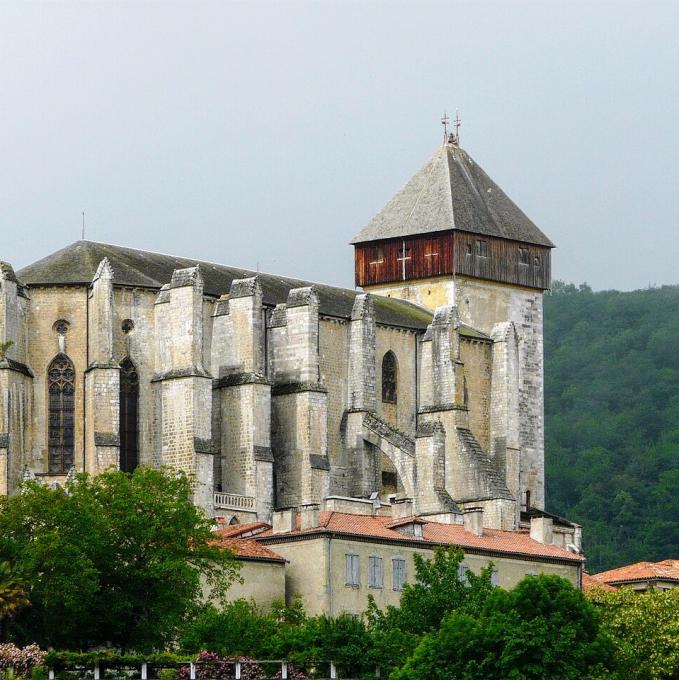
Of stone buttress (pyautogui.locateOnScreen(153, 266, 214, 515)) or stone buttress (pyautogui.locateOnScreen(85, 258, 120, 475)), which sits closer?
stone buttress (pyautogui.locateOnScreen(153, 266, 214, 515))

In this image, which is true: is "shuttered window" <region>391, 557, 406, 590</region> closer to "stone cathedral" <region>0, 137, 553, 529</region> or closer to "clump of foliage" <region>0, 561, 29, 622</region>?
"stone cathedral" <region>0, 137, 553, 529</region>

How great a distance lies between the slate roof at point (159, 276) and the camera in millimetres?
95188

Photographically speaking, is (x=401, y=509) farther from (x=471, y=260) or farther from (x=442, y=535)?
(x=471, y=260)

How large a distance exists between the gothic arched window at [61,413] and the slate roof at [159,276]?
3.08m

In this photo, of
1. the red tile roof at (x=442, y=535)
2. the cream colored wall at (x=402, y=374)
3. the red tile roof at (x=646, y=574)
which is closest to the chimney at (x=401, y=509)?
the red tile roof at (x=442, y=535)

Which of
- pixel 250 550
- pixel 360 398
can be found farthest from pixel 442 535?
pixel 360 398

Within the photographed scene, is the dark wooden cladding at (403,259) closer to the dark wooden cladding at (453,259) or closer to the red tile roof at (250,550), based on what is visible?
the dark wooden cladding at (453,259)

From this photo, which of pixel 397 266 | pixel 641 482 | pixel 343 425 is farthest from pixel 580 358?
pixel 343 425

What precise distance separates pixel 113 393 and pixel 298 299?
27.7ft

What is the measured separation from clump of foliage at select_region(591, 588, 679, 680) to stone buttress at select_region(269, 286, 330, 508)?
16.3 meters

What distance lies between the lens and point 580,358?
172 metres

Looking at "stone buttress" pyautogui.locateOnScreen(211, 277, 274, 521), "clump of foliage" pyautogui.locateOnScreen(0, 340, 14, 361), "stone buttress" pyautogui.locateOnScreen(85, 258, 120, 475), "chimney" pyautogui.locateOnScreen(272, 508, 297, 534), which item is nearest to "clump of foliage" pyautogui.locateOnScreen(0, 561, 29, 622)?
"chimney" pyautogui.locateOnScreen(272, 508, 297, 534)

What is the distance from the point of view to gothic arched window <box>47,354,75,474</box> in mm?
93500

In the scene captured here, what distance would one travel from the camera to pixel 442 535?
87938 mm
